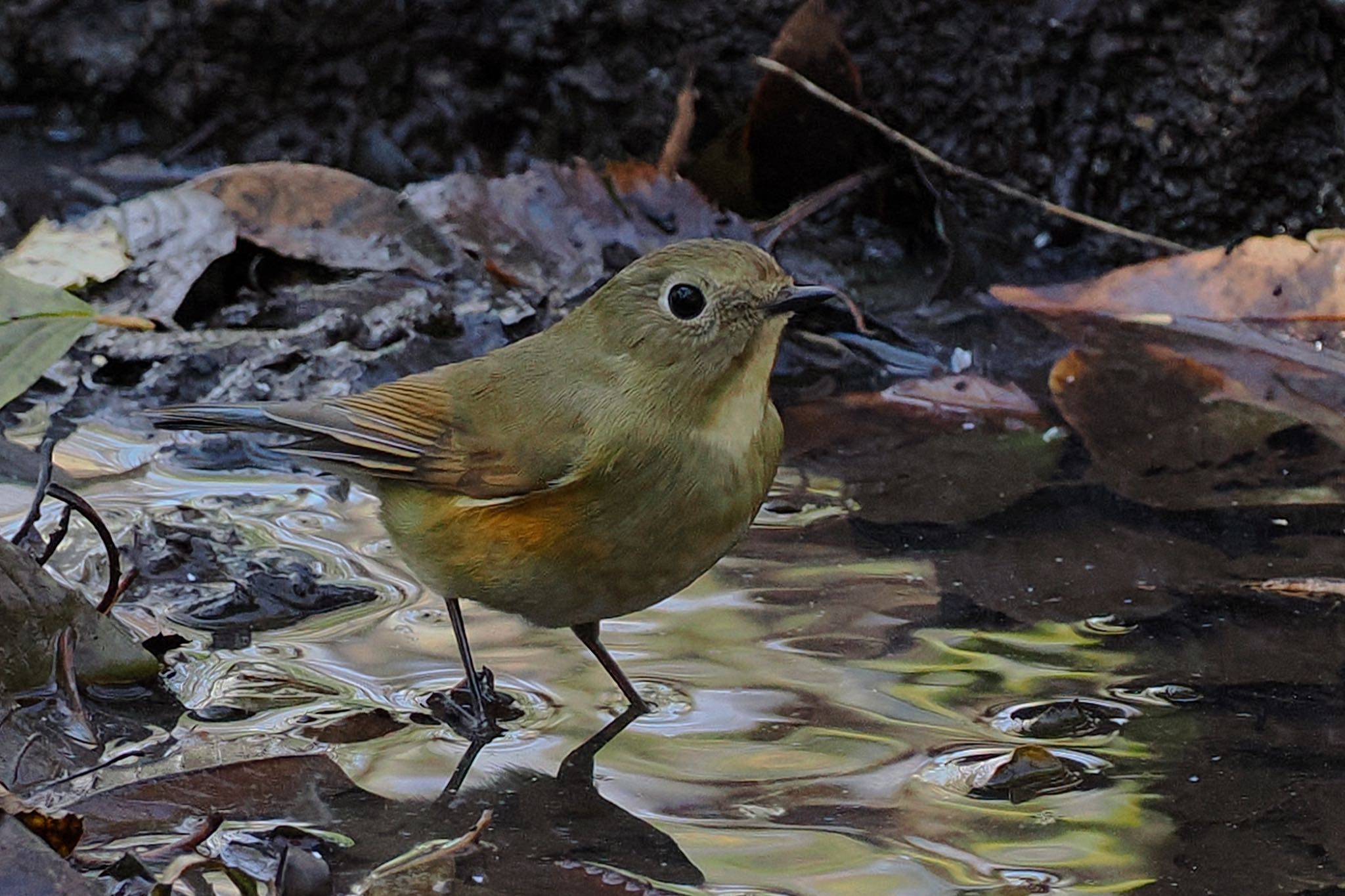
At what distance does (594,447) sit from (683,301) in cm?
34

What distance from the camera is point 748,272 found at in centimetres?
334

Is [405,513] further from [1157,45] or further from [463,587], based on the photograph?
[1157,45]

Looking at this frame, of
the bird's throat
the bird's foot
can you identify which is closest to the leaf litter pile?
the bird's foot

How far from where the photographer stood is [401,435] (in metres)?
3.63

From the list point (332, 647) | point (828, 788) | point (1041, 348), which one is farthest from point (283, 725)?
point (1041, 348)

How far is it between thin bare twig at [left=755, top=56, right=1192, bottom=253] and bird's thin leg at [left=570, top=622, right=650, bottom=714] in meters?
2.70

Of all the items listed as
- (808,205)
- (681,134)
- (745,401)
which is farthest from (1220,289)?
(745,401)

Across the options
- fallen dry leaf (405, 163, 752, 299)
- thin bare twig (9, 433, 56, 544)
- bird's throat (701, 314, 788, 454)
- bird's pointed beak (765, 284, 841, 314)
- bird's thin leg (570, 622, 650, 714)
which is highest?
bird's pointed beak (765, 284, 841, 314)

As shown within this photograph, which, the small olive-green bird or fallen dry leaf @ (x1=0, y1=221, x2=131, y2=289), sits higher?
the small olive-green bird

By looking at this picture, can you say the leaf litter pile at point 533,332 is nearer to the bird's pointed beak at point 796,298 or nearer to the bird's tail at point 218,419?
the bird's tail at point 218,419

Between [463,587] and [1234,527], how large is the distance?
1.77 meters

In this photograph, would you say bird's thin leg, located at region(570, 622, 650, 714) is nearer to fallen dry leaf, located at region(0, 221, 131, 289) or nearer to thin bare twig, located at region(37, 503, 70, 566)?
thin bare twig, located at region(37, 503, 70, 566)

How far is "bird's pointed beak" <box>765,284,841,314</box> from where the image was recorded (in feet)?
10.8

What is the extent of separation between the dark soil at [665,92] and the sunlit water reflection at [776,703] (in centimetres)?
234
